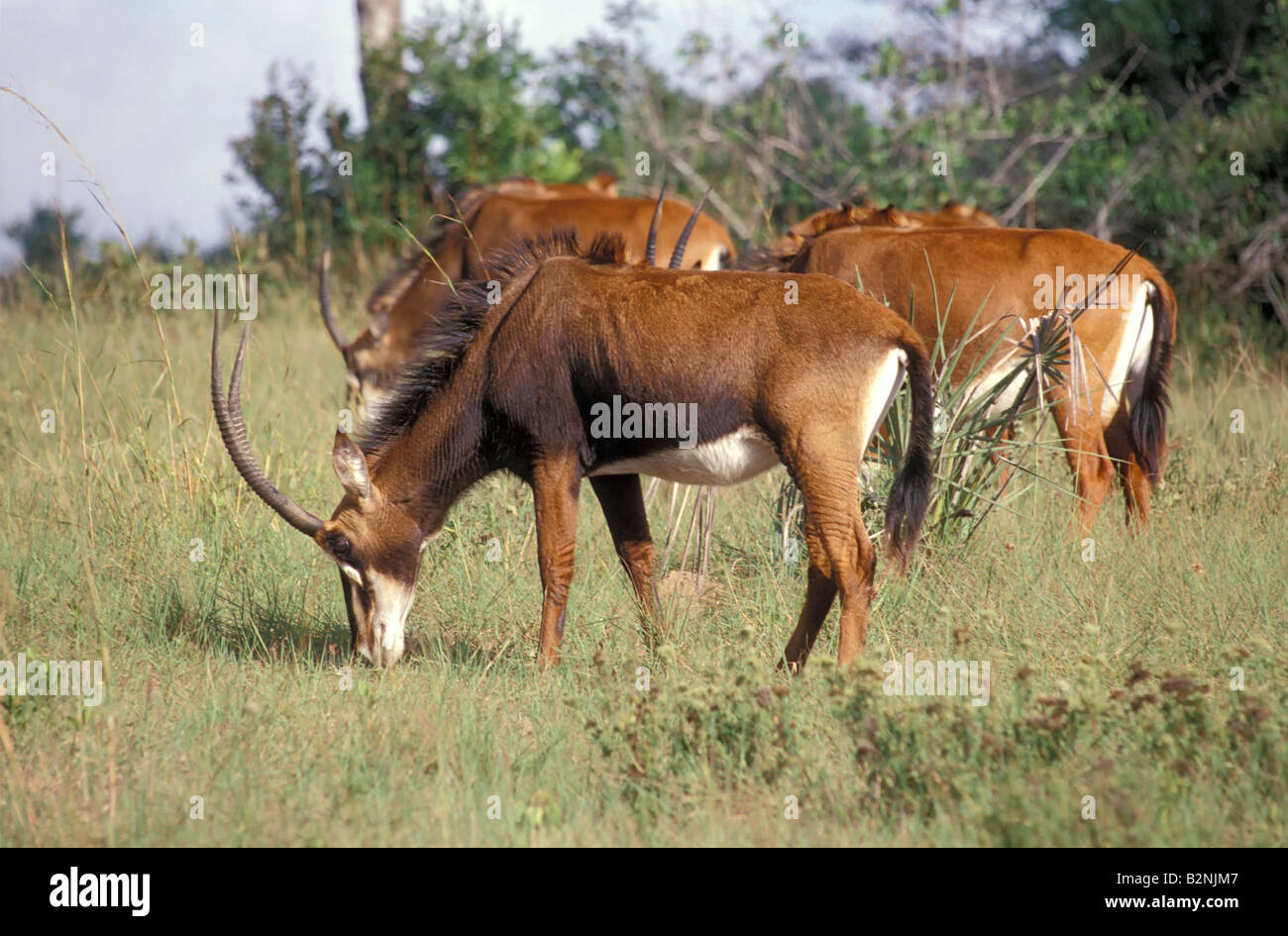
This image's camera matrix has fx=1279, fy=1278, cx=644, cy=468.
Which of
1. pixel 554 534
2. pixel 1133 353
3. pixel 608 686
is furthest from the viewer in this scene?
pixel 1133 353

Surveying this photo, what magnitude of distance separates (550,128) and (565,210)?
4.42 metres

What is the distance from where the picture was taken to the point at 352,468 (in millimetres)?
5188

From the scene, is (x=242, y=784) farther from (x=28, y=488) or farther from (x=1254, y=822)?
(x=28, y=488)

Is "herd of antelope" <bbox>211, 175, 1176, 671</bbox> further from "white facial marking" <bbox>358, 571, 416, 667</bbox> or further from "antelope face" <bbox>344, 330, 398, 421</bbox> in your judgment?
"antelope face" <bbox>344, 330, 398, 421</bbox>

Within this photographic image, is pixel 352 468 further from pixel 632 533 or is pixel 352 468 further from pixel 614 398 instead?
pixel 632 533

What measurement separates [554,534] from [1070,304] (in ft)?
11.4

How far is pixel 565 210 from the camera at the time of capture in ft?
36.2

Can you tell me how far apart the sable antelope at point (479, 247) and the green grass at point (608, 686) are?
6.67 feet

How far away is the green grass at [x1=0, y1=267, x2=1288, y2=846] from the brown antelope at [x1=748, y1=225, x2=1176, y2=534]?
386mm

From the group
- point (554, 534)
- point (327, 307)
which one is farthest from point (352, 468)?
point (327, 307)

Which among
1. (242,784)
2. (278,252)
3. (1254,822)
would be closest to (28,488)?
(242,784)

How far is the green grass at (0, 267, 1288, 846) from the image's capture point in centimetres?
389

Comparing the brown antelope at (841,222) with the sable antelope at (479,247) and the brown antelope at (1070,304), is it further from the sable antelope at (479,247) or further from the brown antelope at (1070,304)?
the sable antelope at (479,247)

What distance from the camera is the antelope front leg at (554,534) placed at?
201 inches
